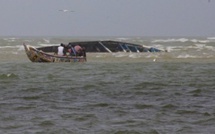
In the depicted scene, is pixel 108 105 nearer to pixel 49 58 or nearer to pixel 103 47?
pixel 49 58

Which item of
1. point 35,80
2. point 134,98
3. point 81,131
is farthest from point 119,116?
point 35,80

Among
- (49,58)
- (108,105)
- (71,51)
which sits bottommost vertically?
(49,58)

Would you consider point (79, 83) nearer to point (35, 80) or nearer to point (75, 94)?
point (35, 80)

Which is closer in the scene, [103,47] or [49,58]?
[49,58]

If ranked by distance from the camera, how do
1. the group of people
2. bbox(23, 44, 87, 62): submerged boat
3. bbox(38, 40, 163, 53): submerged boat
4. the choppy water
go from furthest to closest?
bbox(38, 40, 163, 53): submerged boat → the group of people → bbox(23, 44, 87, 62): submerged boat → the choppy water

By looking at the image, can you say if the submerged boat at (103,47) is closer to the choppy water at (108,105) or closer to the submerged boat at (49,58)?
the submerged boat at (49,58)

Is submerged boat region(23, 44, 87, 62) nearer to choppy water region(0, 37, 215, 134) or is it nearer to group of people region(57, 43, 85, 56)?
group of people region(57, 43, 85, 56)

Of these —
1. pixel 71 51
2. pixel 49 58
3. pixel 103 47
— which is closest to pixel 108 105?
pixel 49 58

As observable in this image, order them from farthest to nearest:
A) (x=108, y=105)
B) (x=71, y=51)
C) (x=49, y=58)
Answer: (x=71, y=51), (x=49, y=58), (x=108, y=105)

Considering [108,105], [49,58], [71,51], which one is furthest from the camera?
[71,51]

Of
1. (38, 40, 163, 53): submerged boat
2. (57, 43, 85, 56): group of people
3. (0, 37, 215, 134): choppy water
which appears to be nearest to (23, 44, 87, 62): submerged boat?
(57, 43, 85, 56): group of people

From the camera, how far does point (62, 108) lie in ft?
35.6

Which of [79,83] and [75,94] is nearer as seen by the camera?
[75,94]

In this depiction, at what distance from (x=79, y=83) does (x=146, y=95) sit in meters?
3.62
